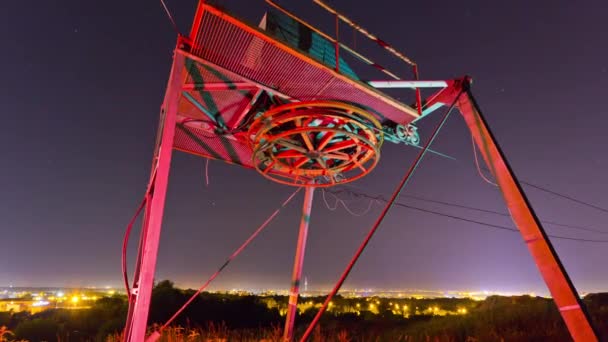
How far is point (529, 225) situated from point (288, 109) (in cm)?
469

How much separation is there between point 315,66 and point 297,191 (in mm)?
4880

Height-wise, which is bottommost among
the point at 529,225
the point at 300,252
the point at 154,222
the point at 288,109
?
the point at 154,222

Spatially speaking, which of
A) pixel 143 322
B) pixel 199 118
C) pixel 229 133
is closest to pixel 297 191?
pixel 229 133

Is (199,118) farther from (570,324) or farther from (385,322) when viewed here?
(385,322)

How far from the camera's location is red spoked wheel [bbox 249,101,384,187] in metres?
5.99

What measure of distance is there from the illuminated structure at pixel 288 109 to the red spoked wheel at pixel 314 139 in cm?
3

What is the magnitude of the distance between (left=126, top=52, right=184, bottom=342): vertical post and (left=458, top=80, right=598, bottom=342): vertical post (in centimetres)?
573

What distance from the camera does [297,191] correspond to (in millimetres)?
9664

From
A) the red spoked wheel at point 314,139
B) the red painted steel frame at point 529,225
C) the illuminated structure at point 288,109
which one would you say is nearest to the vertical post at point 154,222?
the illuminated structure at point 288,109

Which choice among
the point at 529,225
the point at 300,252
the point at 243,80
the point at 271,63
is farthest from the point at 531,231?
the point at 300,252

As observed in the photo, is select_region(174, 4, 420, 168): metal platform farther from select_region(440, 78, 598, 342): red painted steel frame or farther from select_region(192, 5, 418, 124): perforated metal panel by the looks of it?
select_region(440, 78, 598, 342): red painted steel frame

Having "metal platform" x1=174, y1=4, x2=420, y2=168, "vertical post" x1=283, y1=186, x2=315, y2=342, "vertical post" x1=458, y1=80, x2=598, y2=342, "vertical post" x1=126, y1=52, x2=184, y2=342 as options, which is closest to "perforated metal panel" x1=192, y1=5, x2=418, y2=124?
"metal platform" x1=174, y1=4, x2=420, y2=168

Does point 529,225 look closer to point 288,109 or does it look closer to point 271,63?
point 288,109

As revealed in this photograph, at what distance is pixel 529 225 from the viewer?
5.48 metres
